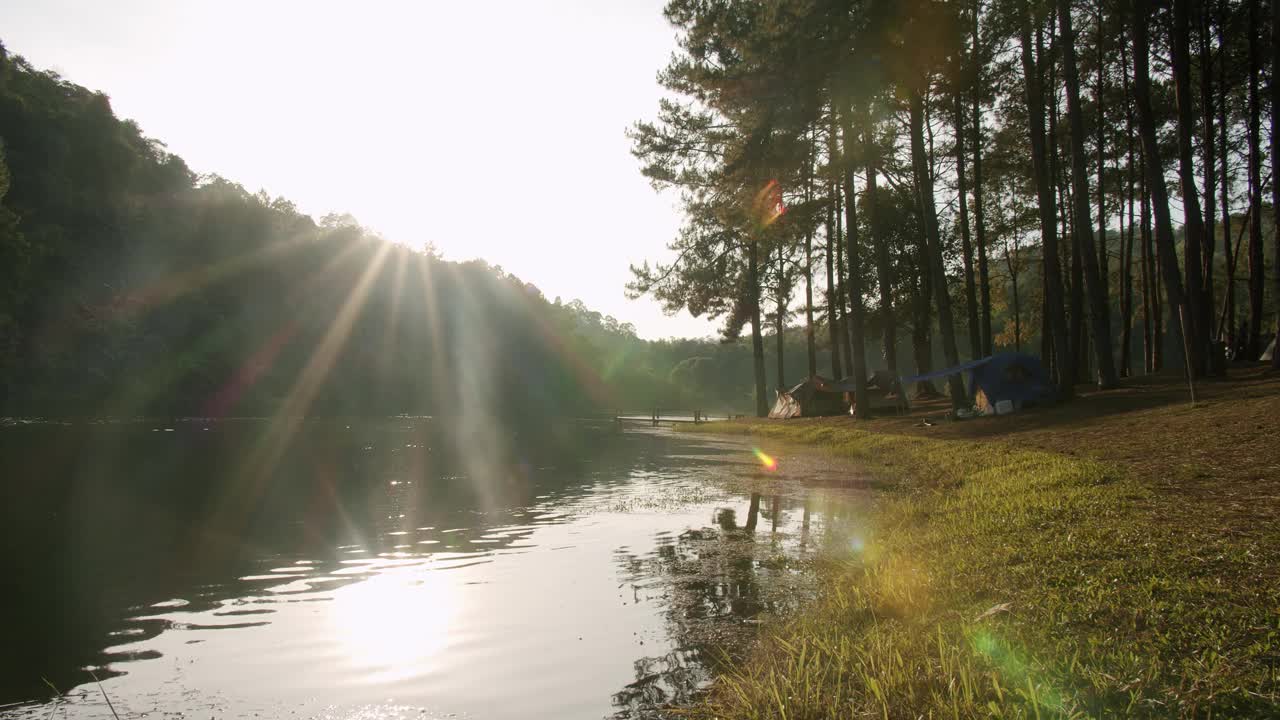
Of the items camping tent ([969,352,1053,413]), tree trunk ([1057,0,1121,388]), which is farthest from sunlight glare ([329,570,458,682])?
camping tent ([969,352,1053,413])

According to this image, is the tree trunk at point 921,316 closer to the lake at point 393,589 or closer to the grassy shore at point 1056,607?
the lake at point 393,589

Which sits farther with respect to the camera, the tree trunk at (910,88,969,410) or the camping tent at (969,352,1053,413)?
the tree trunk at (910,88,969,410)

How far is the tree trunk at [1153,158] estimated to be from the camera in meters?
21.3

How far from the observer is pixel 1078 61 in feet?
103

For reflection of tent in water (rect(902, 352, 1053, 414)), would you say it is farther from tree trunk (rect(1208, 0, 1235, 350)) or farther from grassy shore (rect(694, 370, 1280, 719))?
grassy shore (rect(694, 370, 1280, 719))

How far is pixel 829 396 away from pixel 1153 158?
816 inches

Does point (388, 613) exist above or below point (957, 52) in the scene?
below

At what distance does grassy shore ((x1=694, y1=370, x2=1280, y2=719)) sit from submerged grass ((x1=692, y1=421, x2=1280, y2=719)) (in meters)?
0.02

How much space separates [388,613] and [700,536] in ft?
17.3

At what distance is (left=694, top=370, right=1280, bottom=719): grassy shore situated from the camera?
173 inches

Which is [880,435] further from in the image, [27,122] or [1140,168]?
[27,122]

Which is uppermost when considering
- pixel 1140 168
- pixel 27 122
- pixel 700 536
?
pixel 27 122

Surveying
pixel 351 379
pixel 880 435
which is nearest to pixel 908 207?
pixel 880 435

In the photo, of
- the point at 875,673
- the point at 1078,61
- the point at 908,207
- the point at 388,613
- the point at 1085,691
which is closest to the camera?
the point at 1085,691
